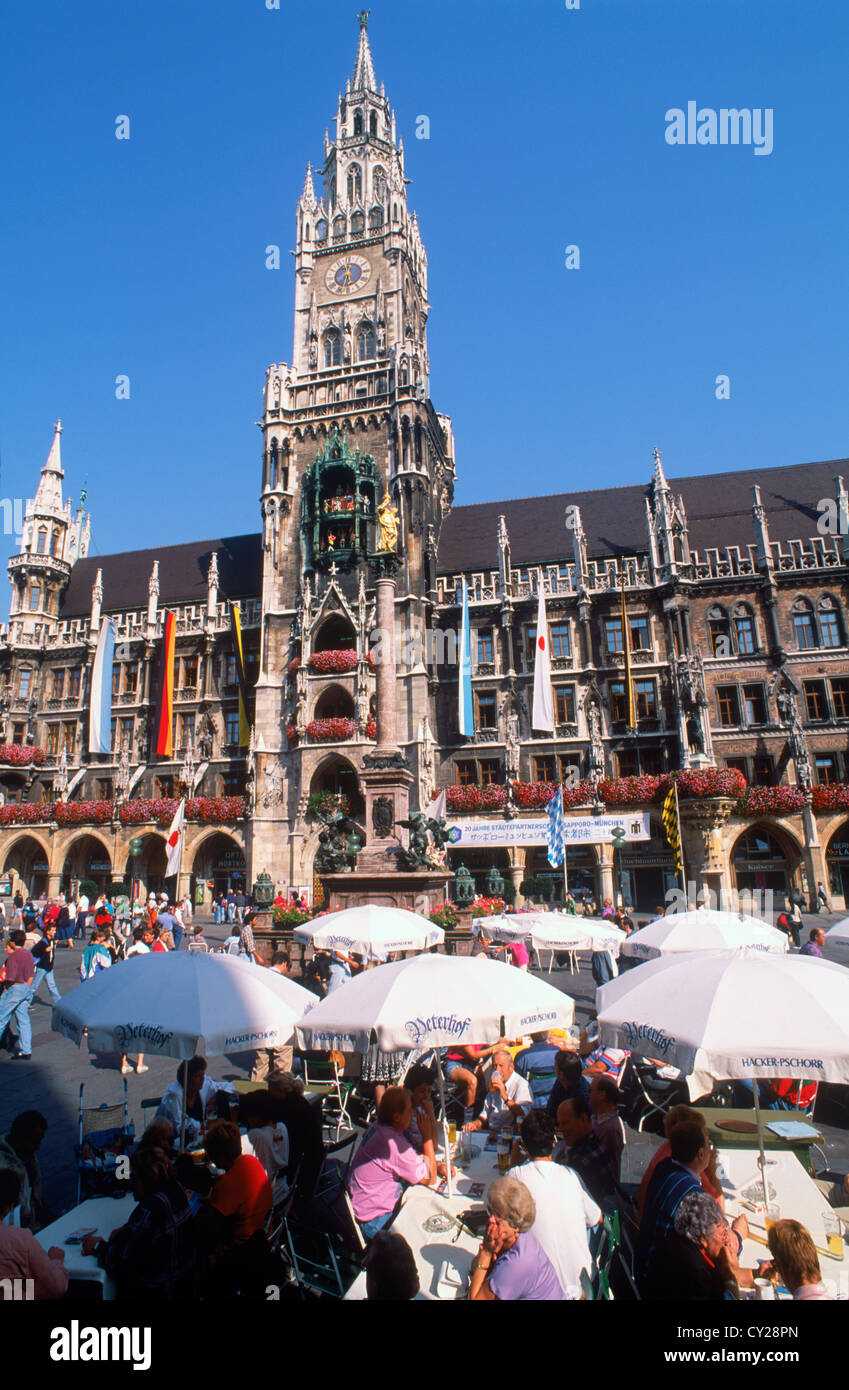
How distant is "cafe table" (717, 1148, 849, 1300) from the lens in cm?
477

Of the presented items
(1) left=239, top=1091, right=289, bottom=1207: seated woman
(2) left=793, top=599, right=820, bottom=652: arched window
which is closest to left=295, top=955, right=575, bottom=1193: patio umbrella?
(1) left=239, top=1091, right=289, bottom=1207: seated woman

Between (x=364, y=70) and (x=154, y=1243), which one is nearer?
(x=154, y=1243)

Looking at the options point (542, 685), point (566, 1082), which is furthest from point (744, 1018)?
point (542, 685)

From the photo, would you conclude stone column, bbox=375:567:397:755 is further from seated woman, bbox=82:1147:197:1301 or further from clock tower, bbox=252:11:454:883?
seated woman, bbox=82:1147:197:1301

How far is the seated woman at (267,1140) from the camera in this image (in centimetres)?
573

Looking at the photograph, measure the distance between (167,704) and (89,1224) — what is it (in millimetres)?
35469

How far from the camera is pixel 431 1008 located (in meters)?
6.19

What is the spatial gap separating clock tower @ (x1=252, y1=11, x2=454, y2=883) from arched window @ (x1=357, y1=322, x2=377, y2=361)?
2.6 inches

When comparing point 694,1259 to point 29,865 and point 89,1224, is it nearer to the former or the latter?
point 89,1224

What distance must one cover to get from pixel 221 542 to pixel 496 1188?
1834 inches

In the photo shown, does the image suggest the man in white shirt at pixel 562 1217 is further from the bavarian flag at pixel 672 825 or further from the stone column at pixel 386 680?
the bavarian flag at pixel 672 825

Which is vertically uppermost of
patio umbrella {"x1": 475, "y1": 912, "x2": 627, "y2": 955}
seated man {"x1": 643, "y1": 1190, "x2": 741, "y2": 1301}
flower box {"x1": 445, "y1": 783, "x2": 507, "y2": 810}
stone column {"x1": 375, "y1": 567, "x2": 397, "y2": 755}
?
stone column {"x1": 375, "y1": 567, "x2": 397, "y2": 755}

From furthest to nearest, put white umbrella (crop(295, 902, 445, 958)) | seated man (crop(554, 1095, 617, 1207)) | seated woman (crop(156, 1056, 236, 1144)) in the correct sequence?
1. white umbrella (crop(295, 902, 445, 958))
2. seated woman (crop(156, 1056, 236, 1144))
3. seated man (crop(554, 1095, 617, 1207))
